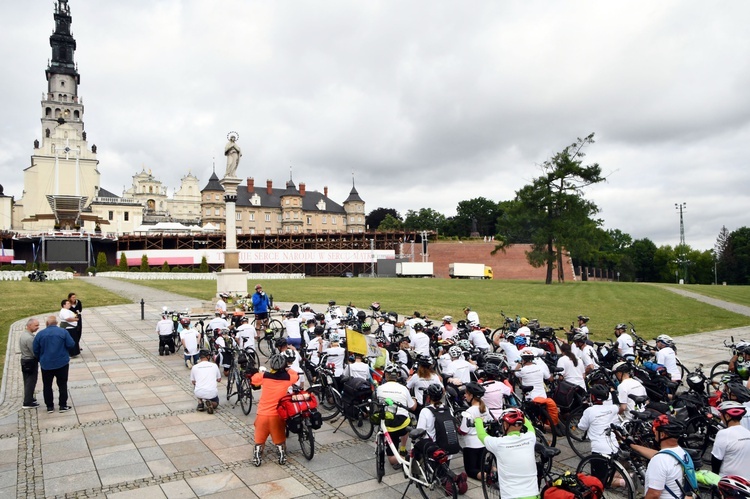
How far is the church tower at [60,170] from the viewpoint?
8335 cm

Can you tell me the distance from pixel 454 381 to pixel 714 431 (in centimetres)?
376

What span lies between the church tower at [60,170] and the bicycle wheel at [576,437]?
279ft

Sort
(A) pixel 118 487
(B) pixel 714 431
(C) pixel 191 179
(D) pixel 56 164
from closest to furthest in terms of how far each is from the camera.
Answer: (A) pixel 118 487 → (B) pixel 714 431 → (D) pixel 56 164 → (C) pixel 191 179

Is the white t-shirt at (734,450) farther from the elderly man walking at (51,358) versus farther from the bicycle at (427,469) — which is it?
the elderly man walking at (51,358)

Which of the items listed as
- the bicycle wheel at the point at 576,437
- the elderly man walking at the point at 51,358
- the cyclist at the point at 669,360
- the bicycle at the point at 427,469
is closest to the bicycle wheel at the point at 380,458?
the bicycle at the point at 427,469

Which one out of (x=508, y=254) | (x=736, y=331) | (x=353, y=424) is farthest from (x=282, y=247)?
(x=353, y=424)

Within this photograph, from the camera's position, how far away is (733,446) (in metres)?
5.60

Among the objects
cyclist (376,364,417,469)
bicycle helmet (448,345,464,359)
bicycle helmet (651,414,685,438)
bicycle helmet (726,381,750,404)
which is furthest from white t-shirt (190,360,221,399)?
bicycle helmet (726,381,750,404)

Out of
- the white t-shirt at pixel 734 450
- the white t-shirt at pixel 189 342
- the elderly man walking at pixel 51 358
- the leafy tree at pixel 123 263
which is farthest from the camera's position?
the leafy tree at pixel 123 263

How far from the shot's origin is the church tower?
83350 mm

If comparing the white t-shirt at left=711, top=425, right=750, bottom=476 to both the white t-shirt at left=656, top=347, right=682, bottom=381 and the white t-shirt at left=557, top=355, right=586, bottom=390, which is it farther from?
the white t-shirt at left=656, top=347, right=682, bottom=381

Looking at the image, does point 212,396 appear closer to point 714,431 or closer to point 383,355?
point 383,355

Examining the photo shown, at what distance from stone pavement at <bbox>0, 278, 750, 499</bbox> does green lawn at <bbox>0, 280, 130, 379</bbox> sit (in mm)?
9027

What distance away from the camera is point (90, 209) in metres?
91.6
